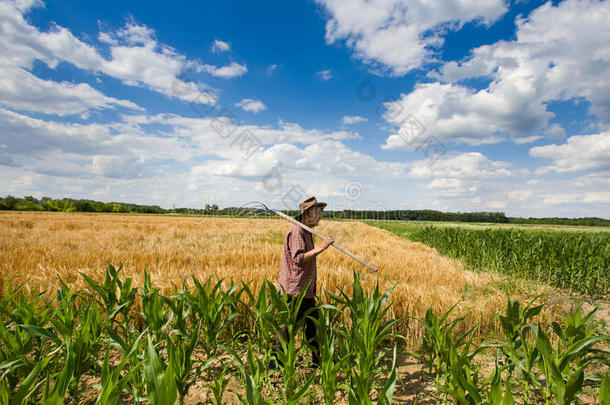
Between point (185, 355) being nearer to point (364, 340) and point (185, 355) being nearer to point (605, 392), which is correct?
point (364, 340)

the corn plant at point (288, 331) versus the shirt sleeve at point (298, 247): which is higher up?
the shirt sleeve at point (298, 247)

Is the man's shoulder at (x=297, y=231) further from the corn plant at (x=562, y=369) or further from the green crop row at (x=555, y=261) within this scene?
the green crop row at (x=555, y=261)

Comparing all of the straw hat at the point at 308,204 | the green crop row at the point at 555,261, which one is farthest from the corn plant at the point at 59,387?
the green crop row at the point at 555,261

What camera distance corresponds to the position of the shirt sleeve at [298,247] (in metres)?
3.25

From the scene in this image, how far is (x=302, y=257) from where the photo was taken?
3254mm

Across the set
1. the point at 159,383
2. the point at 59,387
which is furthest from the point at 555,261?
the point at 59,387

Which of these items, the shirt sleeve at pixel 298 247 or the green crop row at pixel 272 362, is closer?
the green crop row at pixel 272 362

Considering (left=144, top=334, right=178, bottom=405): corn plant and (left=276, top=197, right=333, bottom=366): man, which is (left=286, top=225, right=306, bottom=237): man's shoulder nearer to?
(left=276, top=197, right=333, bottom=366): man

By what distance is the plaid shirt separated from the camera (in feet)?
10.7

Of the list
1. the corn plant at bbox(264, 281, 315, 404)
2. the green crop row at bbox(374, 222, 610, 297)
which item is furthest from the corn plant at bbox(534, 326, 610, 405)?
the green crop row at bbox(374, 222, 610, 297)

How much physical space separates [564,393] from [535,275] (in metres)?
9.72

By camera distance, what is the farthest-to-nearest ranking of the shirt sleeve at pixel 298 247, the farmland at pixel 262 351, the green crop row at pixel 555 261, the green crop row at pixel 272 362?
the green crop row at pixel 555 261
the shirt sleeve at pixel 298 247
the farmland at pixel 262 351
the green crop row at pixel 272 362

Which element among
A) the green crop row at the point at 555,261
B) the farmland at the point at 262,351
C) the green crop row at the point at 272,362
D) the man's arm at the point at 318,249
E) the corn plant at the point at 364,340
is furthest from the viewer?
the green crop row at the point at 555,261

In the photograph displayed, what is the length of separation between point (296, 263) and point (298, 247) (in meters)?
0.22
